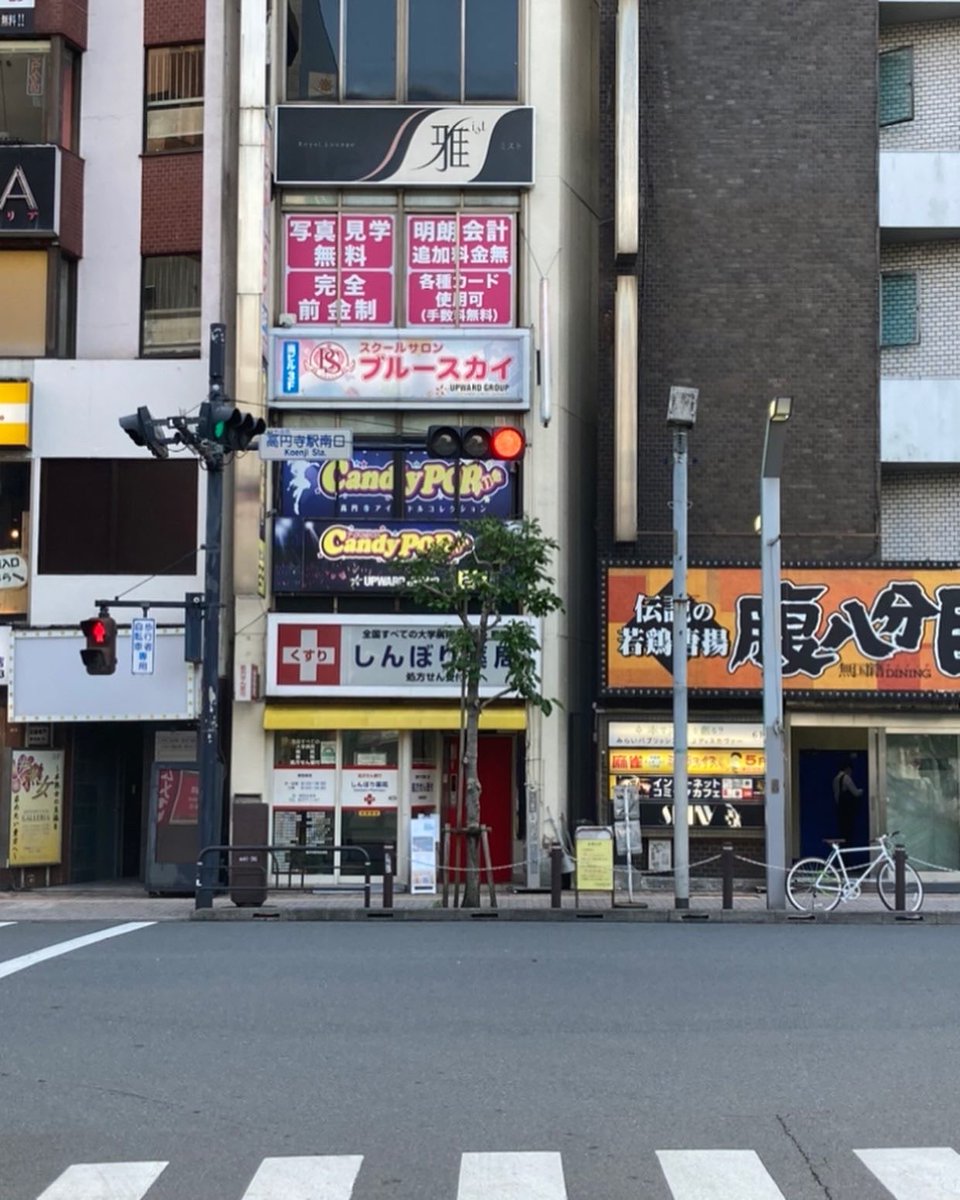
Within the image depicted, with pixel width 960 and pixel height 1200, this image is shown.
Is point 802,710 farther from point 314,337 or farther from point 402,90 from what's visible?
point 402,90

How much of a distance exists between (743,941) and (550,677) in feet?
35.5

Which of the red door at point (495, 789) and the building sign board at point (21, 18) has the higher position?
the building sign board at point (21, 18)

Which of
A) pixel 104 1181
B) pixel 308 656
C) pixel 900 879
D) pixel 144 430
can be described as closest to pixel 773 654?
pixel 900 879

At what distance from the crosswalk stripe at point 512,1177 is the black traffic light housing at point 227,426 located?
14238 millimetres

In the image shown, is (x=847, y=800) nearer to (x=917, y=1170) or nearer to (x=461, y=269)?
(x=461, y=269)

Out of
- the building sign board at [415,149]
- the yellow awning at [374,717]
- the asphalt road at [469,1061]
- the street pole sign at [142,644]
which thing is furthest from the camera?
the building sign board at [415,149]

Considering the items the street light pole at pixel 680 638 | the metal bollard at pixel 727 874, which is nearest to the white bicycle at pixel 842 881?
the metal bollard at pixel 727 874

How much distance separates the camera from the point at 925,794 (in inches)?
1103

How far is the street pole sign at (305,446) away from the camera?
21.4 meters

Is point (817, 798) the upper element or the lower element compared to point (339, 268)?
lower

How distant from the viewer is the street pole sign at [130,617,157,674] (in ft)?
82.2

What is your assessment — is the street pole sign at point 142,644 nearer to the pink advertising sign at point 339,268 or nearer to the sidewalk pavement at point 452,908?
the sidewalk pavement at point 452,908

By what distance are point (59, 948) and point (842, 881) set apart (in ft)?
34.5

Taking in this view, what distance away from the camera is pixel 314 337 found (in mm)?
27859
